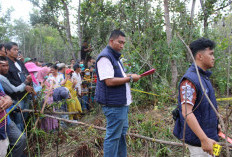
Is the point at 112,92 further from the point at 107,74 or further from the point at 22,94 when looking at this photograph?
the point at 22,94

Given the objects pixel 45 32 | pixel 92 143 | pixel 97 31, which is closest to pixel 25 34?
pixel 45 32

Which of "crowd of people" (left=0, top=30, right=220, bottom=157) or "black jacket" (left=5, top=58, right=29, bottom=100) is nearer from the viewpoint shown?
"crowd of people" (left=0, top=30, right=220, bottom=157)

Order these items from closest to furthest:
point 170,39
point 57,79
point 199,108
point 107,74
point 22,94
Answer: point 199,108 < point 107,74 < point 22,94 < point 57,79 < point 170,39

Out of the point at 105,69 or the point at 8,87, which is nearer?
the point at 105,69

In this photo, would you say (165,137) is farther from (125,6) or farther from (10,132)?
(125,6)

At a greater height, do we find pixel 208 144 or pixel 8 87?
pixel 8 87

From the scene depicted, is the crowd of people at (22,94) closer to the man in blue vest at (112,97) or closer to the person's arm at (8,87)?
the person's arm at (8,87)

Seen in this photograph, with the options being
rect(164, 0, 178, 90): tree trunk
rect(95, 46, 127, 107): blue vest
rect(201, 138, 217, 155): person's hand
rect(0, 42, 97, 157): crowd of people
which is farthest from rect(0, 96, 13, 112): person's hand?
rect(164, 0, 178, 90): tree trunk

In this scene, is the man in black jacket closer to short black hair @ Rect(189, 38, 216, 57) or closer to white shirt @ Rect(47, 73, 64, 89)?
white shirt @ Rect(47, 73, 64, 89)

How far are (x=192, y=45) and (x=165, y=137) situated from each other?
1.89 m

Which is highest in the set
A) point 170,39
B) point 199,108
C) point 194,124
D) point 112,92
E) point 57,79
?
point 170,39

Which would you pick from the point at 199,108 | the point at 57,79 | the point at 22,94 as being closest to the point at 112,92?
the point at 199,108

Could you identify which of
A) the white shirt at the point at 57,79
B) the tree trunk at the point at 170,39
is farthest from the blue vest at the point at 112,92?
the tree trunk at the point at 170,39

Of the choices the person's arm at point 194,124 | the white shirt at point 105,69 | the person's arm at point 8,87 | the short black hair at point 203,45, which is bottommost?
the person's arm at point 194,124
